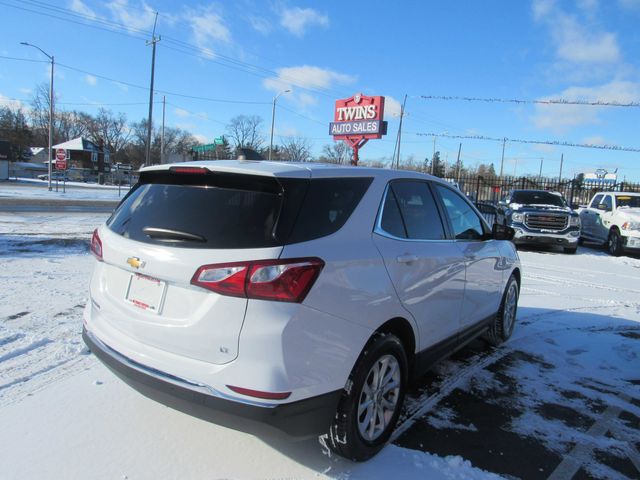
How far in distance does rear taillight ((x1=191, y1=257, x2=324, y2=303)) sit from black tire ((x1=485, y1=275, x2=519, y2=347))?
329 centimetres

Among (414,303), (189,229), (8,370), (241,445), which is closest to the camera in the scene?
(189,229)

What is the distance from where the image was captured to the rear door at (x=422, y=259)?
115 inches

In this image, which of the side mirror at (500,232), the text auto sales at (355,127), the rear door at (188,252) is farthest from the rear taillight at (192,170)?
the text auto sales at (355,127)

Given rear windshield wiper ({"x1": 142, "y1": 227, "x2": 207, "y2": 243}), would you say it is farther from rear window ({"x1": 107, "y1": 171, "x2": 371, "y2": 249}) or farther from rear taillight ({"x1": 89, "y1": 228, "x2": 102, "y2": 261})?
rear taillight ({"x1": 89, "y1": 228, "x2": 102, "y2": 261})

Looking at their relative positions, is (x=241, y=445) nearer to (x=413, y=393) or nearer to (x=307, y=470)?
(x=307, y=470)

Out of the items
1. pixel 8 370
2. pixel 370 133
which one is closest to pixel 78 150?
pixel 370 133

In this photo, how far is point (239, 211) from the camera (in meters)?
2.43

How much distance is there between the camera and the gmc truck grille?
13.6 m

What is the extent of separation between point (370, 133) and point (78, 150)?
219 feet

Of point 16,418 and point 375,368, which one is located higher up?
point 375,368

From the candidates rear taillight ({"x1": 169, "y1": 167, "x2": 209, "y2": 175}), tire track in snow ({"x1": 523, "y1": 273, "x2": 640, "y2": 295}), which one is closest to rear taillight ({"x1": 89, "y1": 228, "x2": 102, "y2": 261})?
rear taillight ({"x1": 169, "y1": 167, "x2": 209, "y2": 175})

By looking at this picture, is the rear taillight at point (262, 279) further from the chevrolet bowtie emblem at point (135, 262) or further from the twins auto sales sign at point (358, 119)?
the twins auto sales sign at point (358, 119)

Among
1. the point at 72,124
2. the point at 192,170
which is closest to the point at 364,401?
the point at 192,170

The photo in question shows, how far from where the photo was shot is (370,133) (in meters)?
29.4
